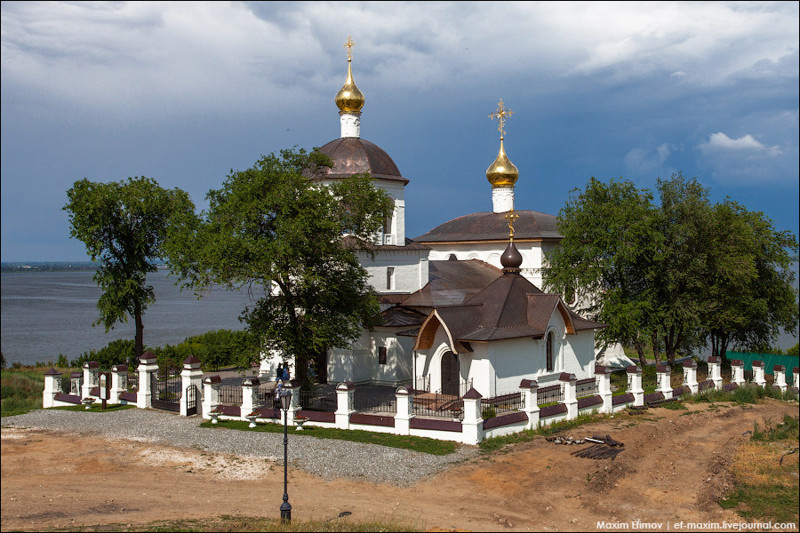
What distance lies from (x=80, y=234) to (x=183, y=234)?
A: 9.60 meters

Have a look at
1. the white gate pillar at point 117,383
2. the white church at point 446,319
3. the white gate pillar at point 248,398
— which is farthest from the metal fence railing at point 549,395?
the white gate pillar at point 117,383

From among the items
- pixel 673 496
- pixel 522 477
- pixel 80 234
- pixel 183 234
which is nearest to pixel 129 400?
pixel 183 234

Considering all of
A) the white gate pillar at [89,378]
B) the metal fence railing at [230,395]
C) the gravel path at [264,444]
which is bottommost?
the gravel path at [264,444]

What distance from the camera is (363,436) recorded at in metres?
15.9

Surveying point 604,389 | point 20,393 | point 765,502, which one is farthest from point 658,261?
point 20,393

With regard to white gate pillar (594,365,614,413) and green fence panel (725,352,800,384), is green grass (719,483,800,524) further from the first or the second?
green fence panel (725,352,800,384)

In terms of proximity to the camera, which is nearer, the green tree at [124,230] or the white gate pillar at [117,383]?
the white gate pillar at [117,383]

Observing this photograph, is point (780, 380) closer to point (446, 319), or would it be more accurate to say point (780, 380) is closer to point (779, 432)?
point (779, 432)

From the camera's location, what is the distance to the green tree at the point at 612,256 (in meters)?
24.4

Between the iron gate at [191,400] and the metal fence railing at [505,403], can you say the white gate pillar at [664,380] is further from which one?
the iron gate at [191,400]

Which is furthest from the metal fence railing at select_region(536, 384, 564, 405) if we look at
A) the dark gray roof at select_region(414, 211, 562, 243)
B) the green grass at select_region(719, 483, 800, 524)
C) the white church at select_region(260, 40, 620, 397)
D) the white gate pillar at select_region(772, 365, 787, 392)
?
the white gate pillar at select_region(772, 365, 787, 392)

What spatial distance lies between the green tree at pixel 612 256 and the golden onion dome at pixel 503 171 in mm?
5846

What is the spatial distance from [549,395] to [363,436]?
7162 mm

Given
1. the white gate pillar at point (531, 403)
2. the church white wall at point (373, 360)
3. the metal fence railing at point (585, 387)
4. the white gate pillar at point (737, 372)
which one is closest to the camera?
the white gate pillar at point (531, 403)
